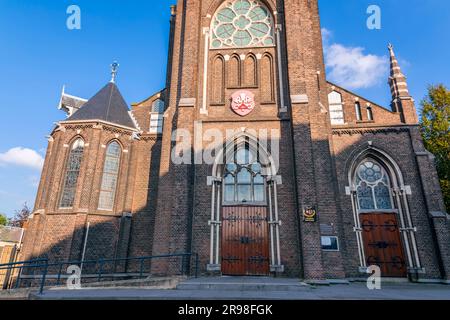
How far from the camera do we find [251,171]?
1248cm

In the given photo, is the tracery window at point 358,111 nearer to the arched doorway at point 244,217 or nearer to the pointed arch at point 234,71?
the arched doorway at point 244,217

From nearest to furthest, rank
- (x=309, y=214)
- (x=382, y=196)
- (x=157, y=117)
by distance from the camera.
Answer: (x=309, y=214) → (x=382, y=196) → (x=157, y=117)

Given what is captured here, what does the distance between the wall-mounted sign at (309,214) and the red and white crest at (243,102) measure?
5.27 m

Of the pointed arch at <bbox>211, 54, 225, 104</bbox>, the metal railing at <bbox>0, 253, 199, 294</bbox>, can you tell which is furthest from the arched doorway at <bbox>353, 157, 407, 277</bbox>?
the metal railing at <bbox>0, 253, 199, 294</bbox>

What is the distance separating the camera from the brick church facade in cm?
1134

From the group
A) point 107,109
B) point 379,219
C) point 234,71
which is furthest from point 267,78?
point 107,109

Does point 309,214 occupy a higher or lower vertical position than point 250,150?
lower

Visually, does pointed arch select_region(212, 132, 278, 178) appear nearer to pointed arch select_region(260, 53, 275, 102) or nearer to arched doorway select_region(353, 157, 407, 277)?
pointed arch select_region(260, 53, 275, 102)

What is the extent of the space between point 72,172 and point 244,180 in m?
8.65

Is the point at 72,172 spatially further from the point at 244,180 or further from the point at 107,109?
the point at 244,180

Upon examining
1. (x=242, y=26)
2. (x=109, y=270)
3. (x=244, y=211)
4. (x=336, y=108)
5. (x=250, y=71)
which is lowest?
(x=109, y=270)

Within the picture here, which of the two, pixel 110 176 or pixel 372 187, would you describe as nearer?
pixel 372 187
